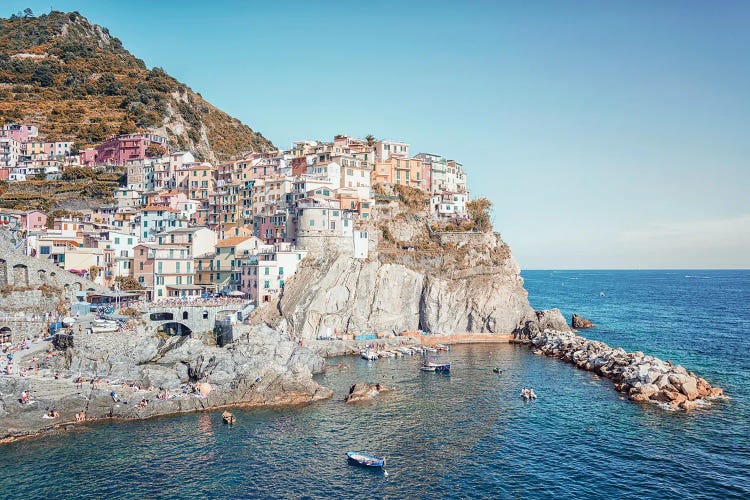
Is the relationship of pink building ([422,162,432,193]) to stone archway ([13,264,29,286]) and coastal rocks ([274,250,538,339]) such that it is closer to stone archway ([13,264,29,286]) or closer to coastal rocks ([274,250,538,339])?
coastal rocks ([274,250,538,339])

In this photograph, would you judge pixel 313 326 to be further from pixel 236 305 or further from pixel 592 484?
pixel 592 484

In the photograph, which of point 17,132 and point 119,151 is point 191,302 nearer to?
point 119,151

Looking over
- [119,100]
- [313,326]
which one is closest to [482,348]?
[313,326]

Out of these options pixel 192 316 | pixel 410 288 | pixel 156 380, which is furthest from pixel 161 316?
pixel 410 288

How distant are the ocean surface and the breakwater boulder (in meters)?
2.17

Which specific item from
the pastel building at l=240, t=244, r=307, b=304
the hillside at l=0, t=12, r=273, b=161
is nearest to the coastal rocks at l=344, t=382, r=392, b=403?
the pastel building at l=240, t=244, r=307, b=304

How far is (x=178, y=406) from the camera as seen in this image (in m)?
50.8

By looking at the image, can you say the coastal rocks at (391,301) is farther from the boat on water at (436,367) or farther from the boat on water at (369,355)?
the boat on water at (436,367)

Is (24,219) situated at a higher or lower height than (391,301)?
higher

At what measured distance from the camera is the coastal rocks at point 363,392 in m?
54.1

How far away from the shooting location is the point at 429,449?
4262cm

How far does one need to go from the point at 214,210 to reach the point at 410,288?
41.2 meters

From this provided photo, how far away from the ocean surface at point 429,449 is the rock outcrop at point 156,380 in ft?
8.09

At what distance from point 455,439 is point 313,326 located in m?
36.6
